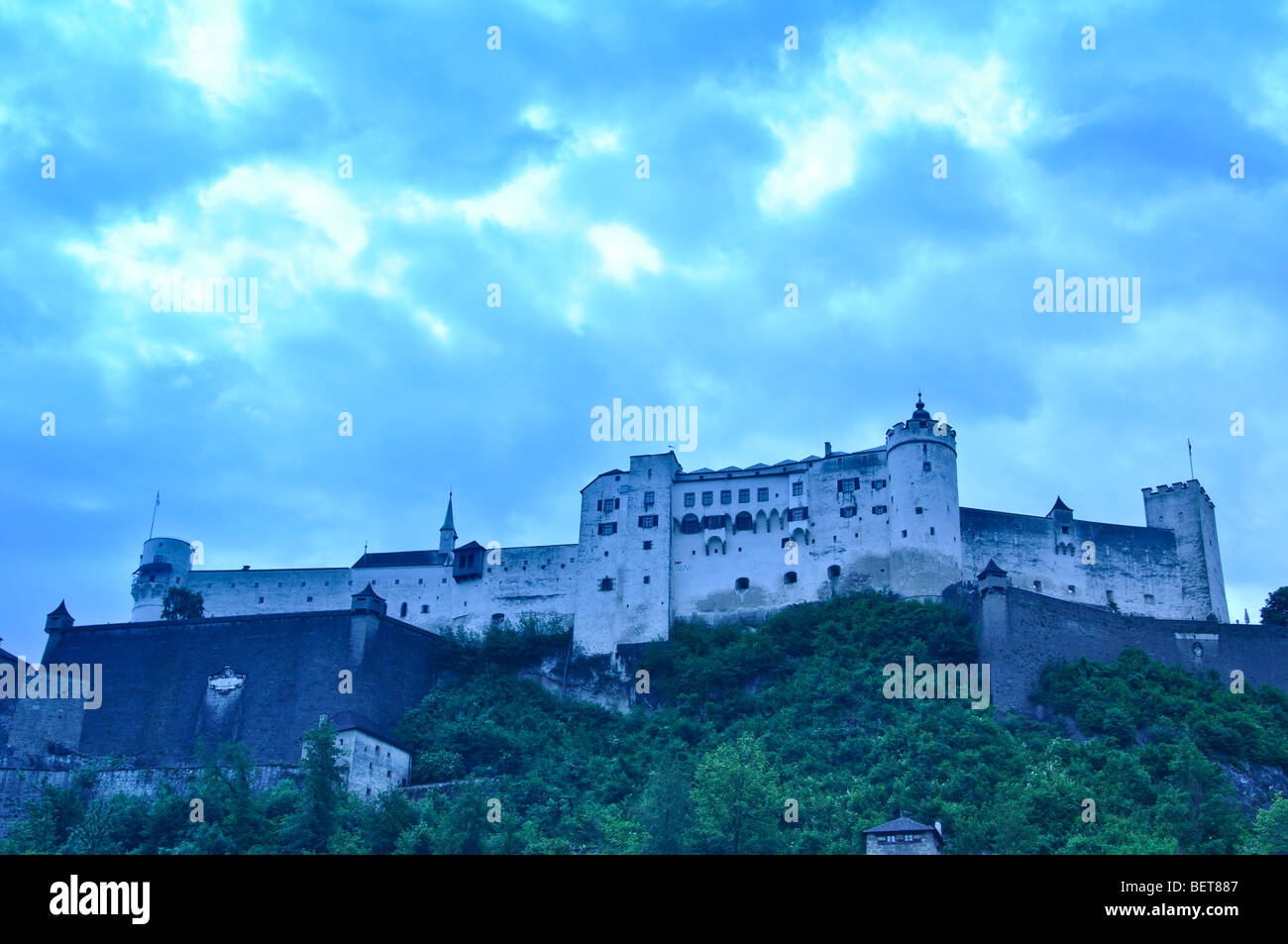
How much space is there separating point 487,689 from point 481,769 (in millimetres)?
6905

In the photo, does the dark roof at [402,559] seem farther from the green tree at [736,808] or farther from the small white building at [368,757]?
the green tree at [736,808]

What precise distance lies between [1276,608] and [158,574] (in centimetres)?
5605

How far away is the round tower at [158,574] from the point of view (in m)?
70.6

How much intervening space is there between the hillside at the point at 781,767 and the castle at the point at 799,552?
100 inches

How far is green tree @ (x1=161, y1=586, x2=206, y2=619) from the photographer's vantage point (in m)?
68.8

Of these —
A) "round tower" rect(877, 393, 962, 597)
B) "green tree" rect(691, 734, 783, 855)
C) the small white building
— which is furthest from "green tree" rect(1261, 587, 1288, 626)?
the small white building

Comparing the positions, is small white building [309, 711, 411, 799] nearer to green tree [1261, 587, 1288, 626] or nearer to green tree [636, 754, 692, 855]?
green tree [636, 754, 692, 855]

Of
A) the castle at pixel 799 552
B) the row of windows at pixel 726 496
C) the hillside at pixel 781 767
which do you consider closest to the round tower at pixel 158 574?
the castle at pixel 799 552
